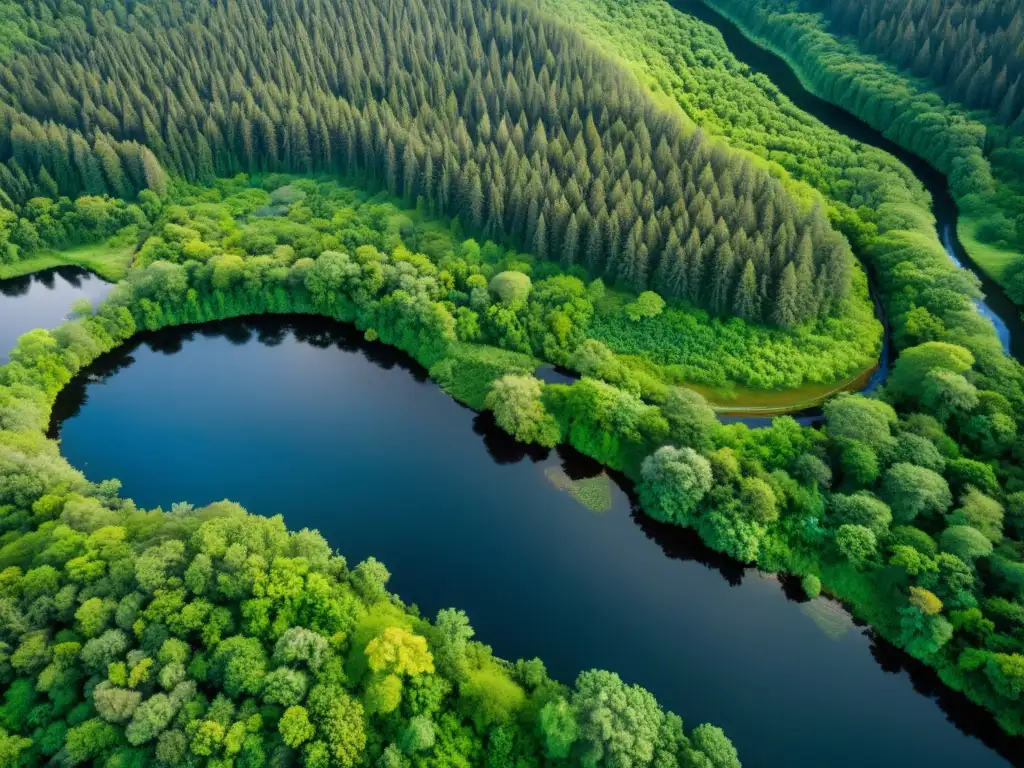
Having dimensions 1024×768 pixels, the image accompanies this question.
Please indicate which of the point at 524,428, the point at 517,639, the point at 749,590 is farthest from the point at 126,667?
the point at 749,590

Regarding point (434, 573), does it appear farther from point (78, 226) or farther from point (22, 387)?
point (78, 226)

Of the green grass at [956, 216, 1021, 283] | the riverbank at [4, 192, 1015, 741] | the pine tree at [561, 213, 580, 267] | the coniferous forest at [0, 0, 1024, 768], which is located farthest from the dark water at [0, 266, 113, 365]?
the green grass at [956, 216, 1021, 283]

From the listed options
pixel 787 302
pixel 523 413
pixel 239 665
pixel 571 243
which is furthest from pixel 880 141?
pixel 239 665

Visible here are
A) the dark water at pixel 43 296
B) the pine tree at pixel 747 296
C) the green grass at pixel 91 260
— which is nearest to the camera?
the pine tree at pixel 747 296

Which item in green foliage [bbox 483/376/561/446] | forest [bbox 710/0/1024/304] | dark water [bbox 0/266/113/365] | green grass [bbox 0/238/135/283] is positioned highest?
forest [bbox 710/0/1024/304]

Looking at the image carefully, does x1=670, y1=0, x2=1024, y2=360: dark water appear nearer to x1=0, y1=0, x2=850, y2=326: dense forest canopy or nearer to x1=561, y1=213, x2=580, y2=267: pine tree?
x1=0, y1=0, x2=850, y2=326: dense forest canopy

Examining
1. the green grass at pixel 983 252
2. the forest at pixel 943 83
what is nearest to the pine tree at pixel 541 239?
the forest at pixel 943 83

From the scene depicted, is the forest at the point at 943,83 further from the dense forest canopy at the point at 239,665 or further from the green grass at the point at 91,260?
the green grass at the point at 91,260
